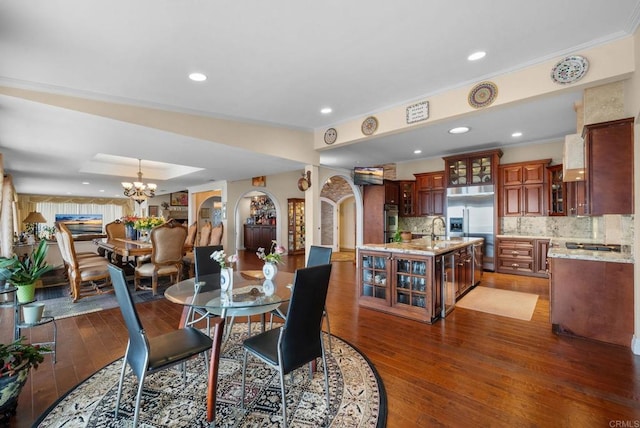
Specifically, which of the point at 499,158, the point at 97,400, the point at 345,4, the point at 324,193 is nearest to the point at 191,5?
the point at 345,4

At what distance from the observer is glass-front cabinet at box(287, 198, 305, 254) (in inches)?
384

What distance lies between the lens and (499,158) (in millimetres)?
6094

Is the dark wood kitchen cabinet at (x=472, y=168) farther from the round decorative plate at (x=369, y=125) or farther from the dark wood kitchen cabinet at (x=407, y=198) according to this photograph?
the round decorative plate at (x=369, y=125)

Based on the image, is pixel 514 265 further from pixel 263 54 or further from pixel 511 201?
pixel 263 54

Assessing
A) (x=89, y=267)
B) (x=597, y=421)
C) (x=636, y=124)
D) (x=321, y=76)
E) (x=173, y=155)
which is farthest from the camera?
(x=173, y=155)

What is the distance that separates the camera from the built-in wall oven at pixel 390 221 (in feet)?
23.3

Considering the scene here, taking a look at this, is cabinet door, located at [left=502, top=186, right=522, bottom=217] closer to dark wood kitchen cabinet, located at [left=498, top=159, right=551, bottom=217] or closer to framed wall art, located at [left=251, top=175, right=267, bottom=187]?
dark wood kitchen cabinet, located at [left=498, top=159, right=551, bottom=217]

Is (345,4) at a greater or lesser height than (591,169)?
greater

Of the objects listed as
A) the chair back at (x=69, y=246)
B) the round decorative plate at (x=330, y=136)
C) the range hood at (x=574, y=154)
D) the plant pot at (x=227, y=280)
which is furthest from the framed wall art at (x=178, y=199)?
the range hood at (x=574, y=154)

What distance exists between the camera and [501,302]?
4.05 metres

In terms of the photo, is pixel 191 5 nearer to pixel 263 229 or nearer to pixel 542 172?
pixel 542 172

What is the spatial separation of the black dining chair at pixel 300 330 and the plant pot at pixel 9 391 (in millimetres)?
1344

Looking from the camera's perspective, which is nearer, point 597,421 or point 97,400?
point 597,421

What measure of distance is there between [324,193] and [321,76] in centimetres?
736
